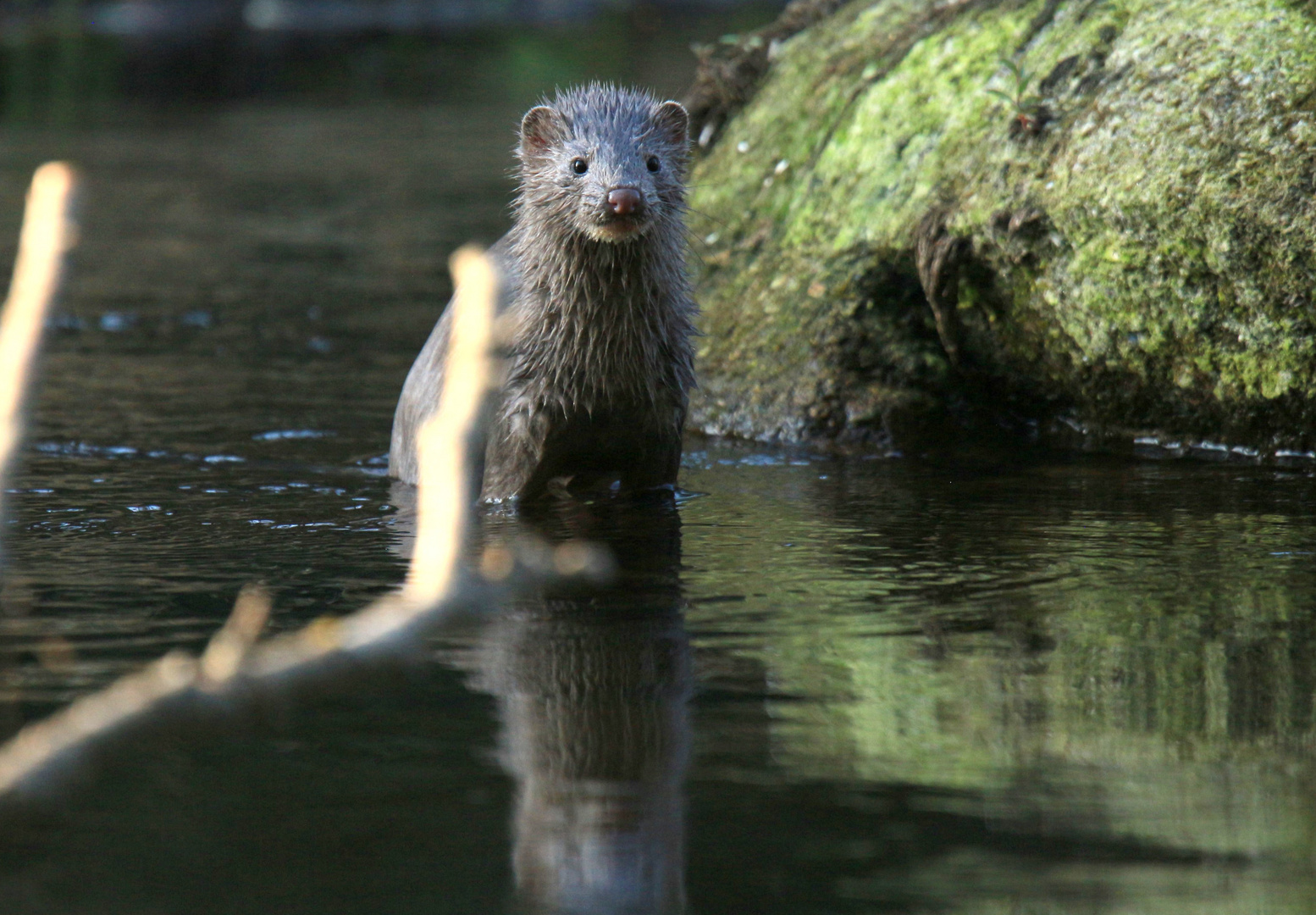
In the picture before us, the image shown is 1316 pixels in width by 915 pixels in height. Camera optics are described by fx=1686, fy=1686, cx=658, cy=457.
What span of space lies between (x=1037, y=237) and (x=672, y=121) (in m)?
1.76

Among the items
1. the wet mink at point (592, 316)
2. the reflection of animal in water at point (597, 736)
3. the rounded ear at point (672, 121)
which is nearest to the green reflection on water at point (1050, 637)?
the reflection of animal in water at point (597, 736)

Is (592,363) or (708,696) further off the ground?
(592,363)

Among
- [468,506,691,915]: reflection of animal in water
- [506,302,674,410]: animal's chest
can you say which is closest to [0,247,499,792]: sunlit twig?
[468,506,691,915]: reflection of animal in water

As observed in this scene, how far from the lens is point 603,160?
254 inches

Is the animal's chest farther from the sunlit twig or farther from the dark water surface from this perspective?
the sunlit twig

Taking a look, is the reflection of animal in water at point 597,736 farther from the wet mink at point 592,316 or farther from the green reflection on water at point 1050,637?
the wet mink at point 592,316

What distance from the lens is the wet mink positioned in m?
6.60

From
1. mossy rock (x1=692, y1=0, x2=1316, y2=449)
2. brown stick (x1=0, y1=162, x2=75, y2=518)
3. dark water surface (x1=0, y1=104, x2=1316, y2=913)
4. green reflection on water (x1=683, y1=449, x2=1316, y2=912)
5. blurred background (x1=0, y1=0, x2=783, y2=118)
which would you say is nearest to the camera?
brown stick (x1=0, y1=162, x2=75, y2=518)

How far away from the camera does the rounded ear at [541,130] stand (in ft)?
21.9

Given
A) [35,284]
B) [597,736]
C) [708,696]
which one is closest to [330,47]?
[708,696]

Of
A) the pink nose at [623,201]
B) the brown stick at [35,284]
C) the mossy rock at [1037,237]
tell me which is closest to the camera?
the brown stick at [35,284]

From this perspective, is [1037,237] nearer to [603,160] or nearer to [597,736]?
[603,160]

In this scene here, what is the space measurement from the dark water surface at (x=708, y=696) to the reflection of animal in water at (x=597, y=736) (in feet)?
0.04

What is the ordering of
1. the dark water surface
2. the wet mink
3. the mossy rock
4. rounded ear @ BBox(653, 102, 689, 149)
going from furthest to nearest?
1. the mossy rock
2. rounded ear @ BBox(653, 102, 689, 149)
3. the wet mink
4. the dark water surface
